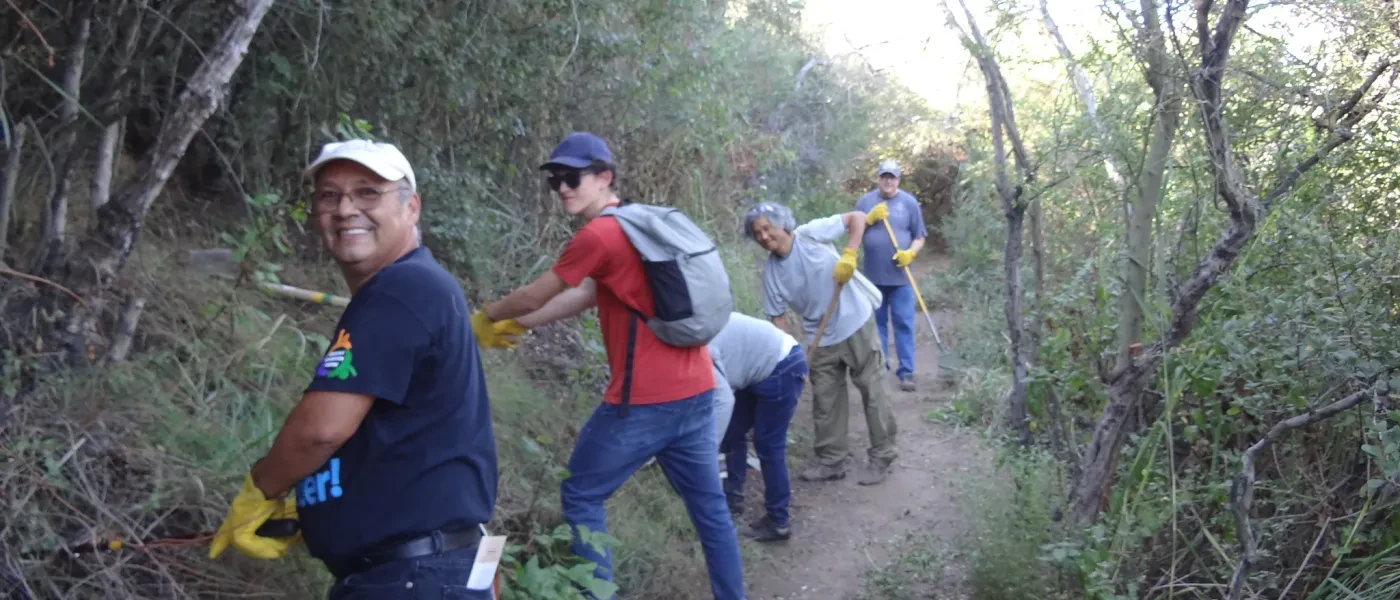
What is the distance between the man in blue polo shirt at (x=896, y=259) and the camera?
8625 mm

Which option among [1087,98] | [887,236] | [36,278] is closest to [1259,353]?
[1087,98]

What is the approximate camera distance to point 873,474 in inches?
249

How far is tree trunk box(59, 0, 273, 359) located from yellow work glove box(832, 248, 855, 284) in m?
3.43

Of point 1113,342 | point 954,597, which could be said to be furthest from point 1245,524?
point 1113,342

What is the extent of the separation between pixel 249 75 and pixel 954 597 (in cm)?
393

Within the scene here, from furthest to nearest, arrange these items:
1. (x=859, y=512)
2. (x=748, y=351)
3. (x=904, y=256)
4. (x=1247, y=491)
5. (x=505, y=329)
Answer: (x=904, y=256), (x=859, y=512), (x=748, y=351), (x=505, y=329), (x=1247, y=491)

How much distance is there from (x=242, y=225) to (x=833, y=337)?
3.13 meters

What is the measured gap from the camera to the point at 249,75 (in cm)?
509

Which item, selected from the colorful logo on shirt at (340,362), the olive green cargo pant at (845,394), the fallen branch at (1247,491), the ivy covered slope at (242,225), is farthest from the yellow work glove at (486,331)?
the olive green cargo pant at (845,394)

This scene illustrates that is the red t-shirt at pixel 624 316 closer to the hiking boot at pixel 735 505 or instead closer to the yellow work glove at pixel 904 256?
the hiking boot at pixel 735 505

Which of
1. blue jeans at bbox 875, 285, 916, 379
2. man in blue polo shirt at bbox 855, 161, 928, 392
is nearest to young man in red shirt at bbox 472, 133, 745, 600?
man in blue polo shirt at bbox 855, 161, 928, 392

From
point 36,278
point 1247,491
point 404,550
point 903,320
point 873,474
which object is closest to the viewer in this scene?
point 404,550

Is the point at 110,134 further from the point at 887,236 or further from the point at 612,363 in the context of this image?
the point at 887,236

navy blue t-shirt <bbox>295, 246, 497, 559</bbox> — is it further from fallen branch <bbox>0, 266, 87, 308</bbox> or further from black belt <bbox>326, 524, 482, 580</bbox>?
fallen branch <bbox>0, 266, 87, 308</bbox>
